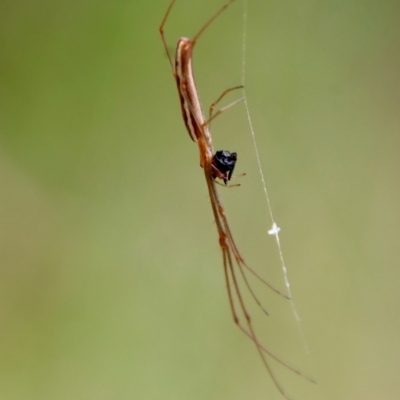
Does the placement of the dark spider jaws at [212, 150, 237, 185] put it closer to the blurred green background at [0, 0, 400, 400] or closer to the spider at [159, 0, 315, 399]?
the spider at [159, 0, 315, 399]

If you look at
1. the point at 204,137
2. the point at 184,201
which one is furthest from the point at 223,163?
the point at 184,201

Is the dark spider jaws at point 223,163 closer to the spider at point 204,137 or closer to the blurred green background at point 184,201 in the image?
the spider at point 204,137

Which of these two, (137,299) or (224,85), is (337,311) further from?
(224,85)

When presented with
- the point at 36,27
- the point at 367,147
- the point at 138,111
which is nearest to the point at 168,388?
the point at 138,111

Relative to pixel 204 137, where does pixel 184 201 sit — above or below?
above

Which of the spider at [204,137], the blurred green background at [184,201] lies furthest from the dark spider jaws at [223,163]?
the blurred green background at [184,201]

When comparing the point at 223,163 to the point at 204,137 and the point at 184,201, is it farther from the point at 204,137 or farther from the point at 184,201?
the point at 184,201

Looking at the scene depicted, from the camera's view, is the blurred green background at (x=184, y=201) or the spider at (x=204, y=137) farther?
the blurred green background at (x=184, y=201)
